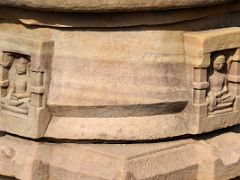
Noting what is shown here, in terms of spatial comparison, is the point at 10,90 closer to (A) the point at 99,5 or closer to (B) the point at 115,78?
(B) the point at 115,78

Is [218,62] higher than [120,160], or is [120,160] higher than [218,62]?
[218,62]

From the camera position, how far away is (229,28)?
3.88 meters

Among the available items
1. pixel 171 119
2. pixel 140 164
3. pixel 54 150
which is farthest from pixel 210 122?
pixel 54 150

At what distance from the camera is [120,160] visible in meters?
3.58

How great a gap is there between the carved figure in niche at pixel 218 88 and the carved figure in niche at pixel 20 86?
2.59 feet

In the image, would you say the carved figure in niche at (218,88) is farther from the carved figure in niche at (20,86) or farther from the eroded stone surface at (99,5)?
the carved figure in niche at (20,86)

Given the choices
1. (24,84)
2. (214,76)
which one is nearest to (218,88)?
(214,76)

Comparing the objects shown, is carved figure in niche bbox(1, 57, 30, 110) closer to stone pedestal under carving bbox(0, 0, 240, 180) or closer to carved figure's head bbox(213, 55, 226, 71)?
stone pedestal under carving bbox(0, 0, 240, 180)

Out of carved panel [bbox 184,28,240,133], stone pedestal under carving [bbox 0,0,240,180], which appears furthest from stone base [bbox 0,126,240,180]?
carved panel [bbox 184,28,240,133]

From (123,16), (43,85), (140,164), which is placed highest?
(123,16)

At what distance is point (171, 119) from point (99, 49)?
1.46 ft

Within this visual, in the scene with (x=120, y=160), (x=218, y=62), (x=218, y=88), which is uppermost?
(x=218, y=62)

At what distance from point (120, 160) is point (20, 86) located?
554 mm

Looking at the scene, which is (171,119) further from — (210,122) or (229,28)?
(229,28)
